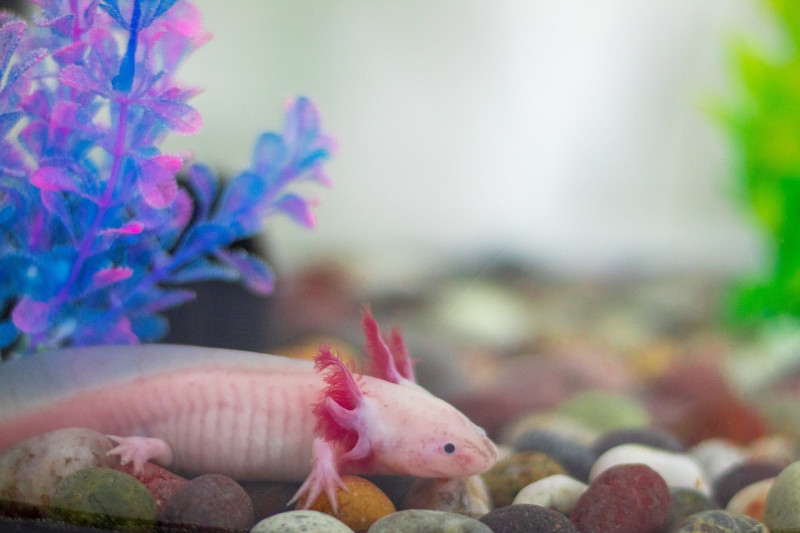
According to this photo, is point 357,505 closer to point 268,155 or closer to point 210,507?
point 210,507

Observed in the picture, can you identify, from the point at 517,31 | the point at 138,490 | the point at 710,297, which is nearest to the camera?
the point at 138,490

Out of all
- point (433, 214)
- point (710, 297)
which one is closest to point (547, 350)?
point (433, 214)

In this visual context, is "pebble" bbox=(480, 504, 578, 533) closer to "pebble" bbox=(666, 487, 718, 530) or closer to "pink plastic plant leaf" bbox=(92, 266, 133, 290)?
"pebble" bbox=(666, 487, 718, 530)

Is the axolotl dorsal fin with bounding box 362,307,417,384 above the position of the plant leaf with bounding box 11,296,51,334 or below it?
above

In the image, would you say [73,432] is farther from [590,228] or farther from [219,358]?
[590,228]

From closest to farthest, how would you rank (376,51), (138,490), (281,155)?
(138,490)
(281,155)
(376,51)

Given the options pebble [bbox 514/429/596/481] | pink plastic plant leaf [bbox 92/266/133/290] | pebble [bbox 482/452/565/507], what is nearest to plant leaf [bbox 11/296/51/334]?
pink plastic plant leaf [bbox 92/266/133/290]
